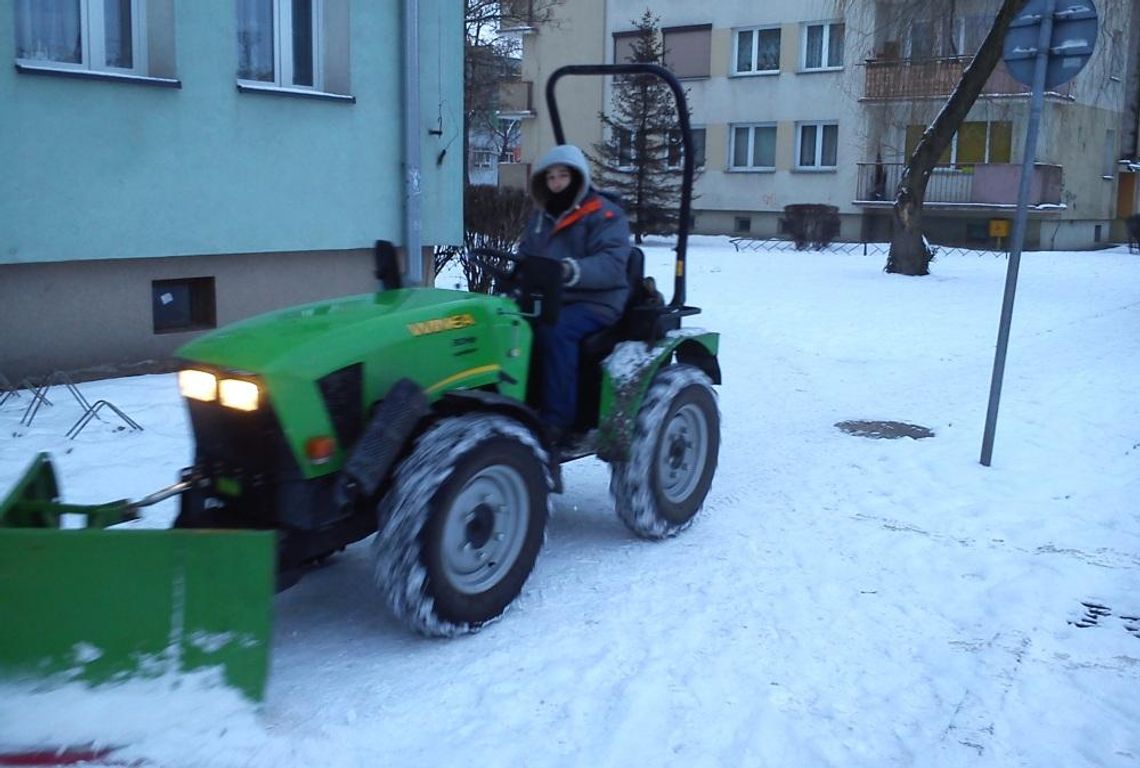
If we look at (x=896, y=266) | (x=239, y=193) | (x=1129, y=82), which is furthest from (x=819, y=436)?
(x=1129, y=82)

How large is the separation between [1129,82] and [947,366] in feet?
95.0

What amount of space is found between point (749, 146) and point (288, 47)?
26.6m

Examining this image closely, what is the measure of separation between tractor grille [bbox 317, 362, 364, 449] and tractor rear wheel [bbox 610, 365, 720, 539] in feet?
5.61

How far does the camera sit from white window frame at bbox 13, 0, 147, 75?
8836 mm

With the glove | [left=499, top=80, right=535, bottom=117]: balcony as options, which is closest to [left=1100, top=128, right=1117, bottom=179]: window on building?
[left=499, top=80, right=535, bottom=117]: balcony

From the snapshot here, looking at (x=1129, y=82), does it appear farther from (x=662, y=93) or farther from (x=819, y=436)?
(x=819, y=436)

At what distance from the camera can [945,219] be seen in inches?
1250

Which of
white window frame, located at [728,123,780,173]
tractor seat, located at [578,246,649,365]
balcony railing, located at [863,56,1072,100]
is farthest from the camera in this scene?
white window frame, located at [728,123,780,173]

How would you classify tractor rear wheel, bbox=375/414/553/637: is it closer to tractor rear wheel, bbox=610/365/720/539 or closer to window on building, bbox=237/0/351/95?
tractor rear wheel, bbox=610/365/720/539

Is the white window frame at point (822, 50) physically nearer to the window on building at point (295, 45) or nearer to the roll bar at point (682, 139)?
the window on building at point (295, 45)

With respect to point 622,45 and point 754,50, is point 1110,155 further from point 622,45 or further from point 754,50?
point 622,45

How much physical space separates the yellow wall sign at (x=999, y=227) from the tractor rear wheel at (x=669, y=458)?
24.0 meters

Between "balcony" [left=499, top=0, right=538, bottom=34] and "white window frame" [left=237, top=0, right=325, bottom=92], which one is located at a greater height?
"balcony" [left=499, top=0, right=538, bottom=34]

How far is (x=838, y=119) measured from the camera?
1313 inches
